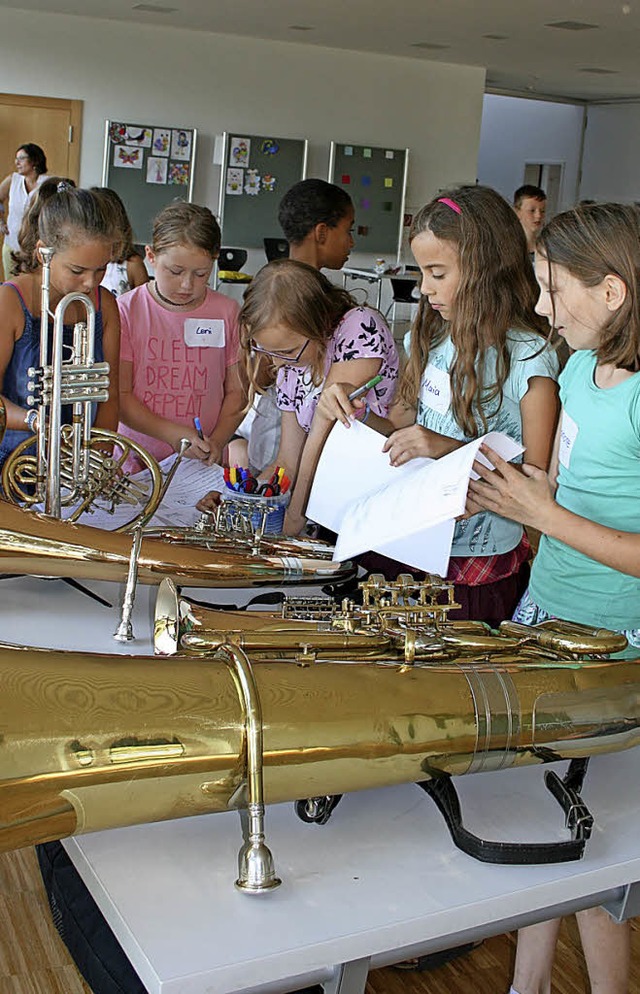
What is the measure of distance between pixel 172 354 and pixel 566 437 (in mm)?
1260

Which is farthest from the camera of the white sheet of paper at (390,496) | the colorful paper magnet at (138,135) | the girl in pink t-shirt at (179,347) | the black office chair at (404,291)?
the colorful paper magnet at (138,135)

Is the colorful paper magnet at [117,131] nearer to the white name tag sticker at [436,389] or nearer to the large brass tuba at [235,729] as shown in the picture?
the white name tag sticker at [436,389]

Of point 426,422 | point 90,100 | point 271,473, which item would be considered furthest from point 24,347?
point 90,100

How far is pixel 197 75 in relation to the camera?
10016 mm

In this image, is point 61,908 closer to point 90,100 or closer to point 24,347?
point 24,347

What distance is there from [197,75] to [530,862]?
10103 mm

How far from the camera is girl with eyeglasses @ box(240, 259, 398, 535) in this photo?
210 cm

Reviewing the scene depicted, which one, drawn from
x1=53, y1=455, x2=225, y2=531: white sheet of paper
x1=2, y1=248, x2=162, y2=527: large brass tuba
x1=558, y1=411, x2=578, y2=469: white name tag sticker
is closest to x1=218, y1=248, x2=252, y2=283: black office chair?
x1=53, y1=455, x2=225, y2=531: white sheet of paper

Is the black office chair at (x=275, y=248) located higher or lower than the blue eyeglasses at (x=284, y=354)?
higher

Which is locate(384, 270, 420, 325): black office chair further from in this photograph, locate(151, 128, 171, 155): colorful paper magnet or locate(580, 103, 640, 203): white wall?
locate(580, 103, 640, 203): white wall

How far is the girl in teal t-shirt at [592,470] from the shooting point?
1.42 metres

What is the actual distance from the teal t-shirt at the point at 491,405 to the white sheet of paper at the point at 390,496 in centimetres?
14

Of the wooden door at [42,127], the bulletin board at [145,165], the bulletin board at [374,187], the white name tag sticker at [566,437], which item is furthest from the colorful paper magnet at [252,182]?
the white name tag sticker at [566,437]

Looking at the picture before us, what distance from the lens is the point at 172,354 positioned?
8.49 feet
